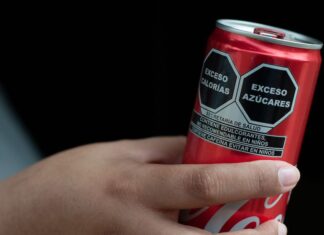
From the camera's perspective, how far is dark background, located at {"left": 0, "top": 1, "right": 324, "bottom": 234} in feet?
4.74

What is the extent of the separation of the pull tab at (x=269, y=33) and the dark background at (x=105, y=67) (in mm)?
446

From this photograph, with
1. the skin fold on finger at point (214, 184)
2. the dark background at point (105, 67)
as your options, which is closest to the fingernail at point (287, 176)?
the skin fold on finger at point (214, 184)

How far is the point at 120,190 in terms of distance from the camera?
0.82 metres

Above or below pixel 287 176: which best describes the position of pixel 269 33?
above

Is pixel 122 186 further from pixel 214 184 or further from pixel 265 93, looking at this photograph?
pixel 265 93

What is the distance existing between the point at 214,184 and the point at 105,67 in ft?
2.89

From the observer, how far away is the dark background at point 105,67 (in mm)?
1444

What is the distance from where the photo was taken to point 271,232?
0.81 metres

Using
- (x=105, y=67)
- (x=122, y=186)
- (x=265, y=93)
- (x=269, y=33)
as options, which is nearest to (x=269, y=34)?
(x=269, y=33)

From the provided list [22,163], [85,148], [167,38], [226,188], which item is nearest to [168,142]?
[85,148]

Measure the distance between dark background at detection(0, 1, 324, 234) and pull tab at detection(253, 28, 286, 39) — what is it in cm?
45

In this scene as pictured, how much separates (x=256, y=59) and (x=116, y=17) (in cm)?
84

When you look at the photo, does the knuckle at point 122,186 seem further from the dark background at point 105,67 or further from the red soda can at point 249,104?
the dark background at point 105,67

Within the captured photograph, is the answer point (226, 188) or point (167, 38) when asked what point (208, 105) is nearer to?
point (226, 188)
